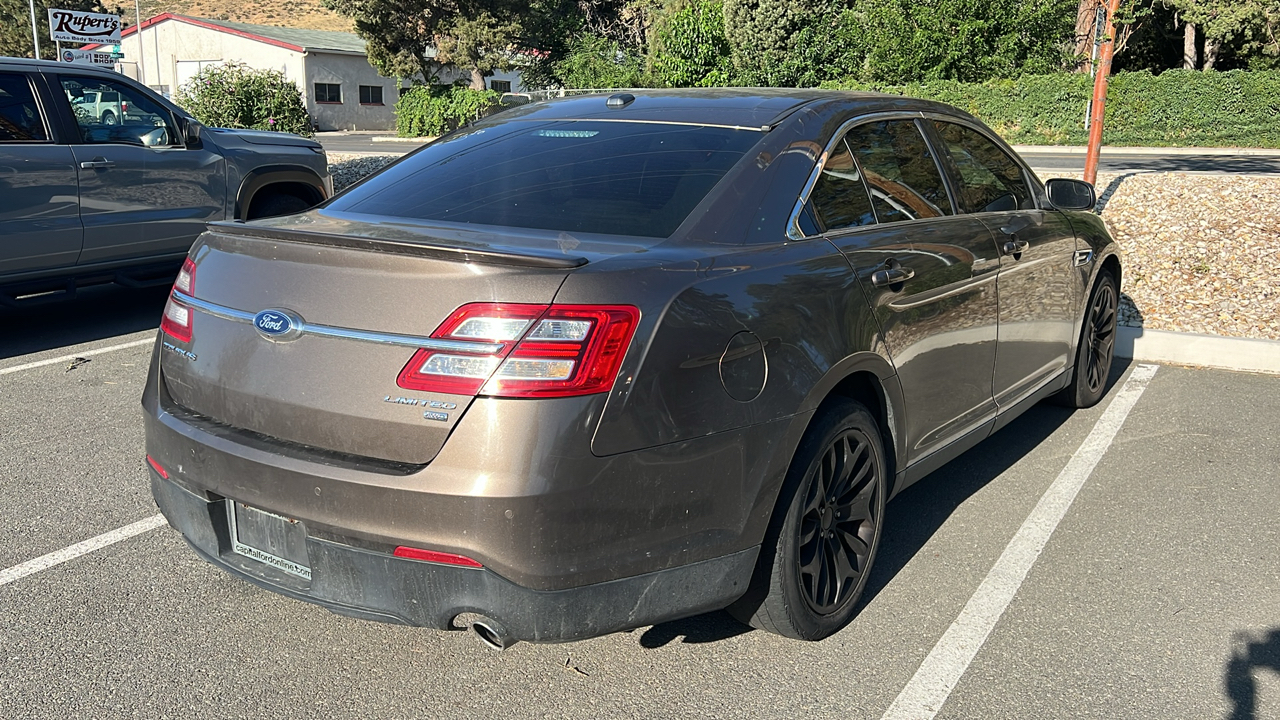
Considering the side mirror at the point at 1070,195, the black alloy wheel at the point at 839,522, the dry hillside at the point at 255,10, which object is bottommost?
the black alloy wheel at the point at 839,522

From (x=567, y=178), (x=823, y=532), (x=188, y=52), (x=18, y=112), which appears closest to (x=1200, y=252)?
(x=823, y=532)

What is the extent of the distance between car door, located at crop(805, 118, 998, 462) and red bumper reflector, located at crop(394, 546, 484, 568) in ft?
5.15

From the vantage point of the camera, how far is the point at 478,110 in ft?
122

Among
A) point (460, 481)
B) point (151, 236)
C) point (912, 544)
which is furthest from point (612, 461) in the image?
point (151, 236)

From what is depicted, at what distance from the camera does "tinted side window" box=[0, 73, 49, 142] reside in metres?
7.09

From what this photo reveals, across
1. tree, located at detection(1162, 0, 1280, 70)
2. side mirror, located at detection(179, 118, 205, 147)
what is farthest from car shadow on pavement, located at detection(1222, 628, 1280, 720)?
tree, located at detection(1162, 0, 1280, 70)

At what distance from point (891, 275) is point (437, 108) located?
1451 inches

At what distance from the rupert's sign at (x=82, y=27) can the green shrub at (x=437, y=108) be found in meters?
10.6

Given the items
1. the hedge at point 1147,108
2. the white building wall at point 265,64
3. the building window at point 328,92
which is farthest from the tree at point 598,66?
the hedge at point 1147,108

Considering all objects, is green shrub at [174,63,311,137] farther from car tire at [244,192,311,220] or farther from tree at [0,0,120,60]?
tree at [0,0,120,60]

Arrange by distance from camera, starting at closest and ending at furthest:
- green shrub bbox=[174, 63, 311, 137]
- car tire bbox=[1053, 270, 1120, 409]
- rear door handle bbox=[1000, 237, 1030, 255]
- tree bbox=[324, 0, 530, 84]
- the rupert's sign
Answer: rear door handle bbox=[1000, 237, 1030, 255] → car tire bbox=[1053, 270, 1120, 409] → the rupert's sign → green shrub bbox=[174, 63, 311, 137] → tree bbox=[324, 0, 530, 84]

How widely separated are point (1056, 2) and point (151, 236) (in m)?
28.7

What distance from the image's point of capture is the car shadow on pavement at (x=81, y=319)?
292 inches

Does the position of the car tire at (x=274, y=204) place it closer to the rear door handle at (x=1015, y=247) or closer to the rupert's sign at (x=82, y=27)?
the rear door handle at (x=1015, y=247)
